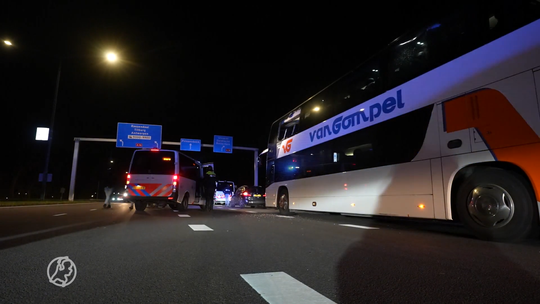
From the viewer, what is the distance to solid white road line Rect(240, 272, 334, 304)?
2516mm

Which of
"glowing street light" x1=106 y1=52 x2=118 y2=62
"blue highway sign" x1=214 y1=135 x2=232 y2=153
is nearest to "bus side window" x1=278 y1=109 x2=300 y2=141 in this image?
"glowing street light" x1=106 y1=52 x2=118 y2=62

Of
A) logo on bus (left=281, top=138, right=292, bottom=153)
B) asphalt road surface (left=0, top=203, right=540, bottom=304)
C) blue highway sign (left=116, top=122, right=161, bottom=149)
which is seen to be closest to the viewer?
asphalt road surface (left=0, top=203, right=540, bottom=304)

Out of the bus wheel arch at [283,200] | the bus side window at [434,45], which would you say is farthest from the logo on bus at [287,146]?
the bus side window at [434,45]

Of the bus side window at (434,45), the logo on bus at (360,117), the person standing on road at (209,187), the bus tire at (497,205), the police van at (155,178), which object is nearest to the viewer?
the bus tire at (497,205)

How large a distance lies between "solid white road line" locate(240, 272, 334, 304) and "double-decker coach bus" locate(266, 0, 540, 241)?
4.22 meters

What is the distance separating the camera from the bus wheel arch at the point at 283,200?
46.2 feet

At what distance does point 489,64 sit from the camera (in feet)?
18.9

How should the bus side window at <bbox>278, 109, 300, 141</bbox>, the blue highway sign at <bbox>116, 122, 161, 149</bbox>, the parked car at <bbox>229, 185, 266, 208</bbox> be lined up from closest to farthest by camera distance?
the bus side window at <bbox>278, 109, 300, 141</bbox>, the parked car at <bbox>229, 185, 266, 208</bbox>, the blue highway sign at <bbox>116, 122, 161, 149</bbox>

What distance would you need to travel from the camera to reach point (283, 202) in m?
14.5

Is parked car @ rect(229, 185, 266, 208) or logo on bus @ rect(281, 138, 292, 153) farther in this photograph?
parked car @ rect(229, 185, 266, 208)

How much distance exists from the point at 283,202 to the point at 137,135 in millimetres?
19320

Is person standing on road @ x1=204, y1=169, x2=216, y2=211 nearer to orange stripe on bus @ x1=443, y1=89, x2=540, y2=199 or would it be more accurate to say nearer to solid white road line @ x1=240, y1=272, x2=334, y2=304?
orange stripe on bus @ x1=443, y1=89, x2=540, y2=199

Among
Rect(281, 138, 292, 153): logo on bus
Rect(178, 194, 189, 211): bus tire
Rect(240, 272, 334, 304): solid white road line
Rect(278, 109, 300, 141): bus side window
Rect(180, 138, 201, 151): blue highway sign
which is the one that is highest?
Rect(180, 138, 201, 151): blue highway sign

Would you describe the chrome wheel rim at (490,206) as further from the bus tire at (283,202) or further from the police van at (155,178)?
the police van at (155,178)
